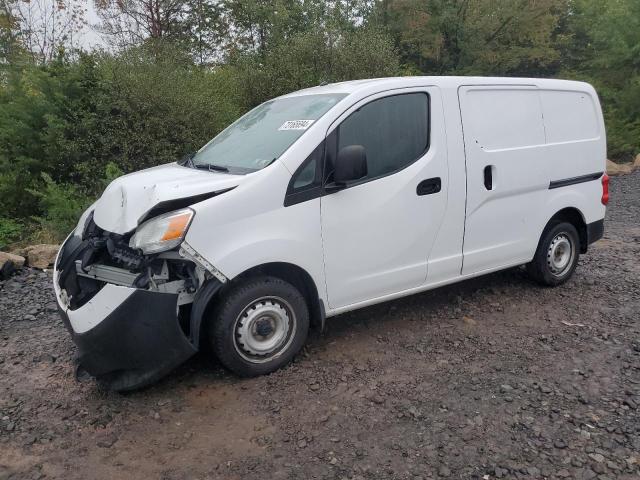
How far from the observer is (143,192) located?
11.4 feet

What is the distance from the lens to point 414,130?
13.9 feet

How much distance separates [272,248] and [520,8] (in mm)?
20065

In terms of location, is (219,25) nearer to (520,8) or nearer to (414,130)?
(520,8)

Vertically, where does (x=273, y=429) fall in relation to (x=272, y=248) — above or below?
below

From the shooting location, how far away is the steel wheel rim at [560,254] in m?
5.40

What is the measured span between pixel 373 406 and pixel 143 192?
201 centimetres

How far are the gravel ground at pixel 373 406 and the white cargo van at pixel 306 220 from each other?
31 centimetres

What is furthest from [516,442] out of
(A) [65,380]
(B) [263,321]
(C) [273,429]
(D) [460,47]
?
(D) [460,47]

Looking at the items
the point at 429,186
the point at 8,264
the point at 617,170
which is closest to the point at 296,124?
the point at 429,186

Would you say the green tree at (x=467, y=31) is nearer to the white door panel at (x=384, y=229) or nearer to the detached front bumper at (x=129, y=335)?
the white door panel at (x=384, y=229)

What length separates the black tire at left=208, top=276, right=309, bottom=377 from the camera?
3.51 m

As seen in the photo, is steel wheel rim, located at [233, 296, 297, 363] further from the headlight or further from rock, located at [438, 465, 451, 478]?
rock, located at [438, 465, 451, 478]

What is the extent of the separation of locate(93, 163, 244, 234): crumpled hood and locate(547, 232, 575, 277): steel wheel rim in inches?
135

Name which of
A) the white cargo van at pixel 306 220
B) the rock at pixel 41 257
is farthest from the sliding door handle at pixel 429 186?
the rock at pixel 41 257
